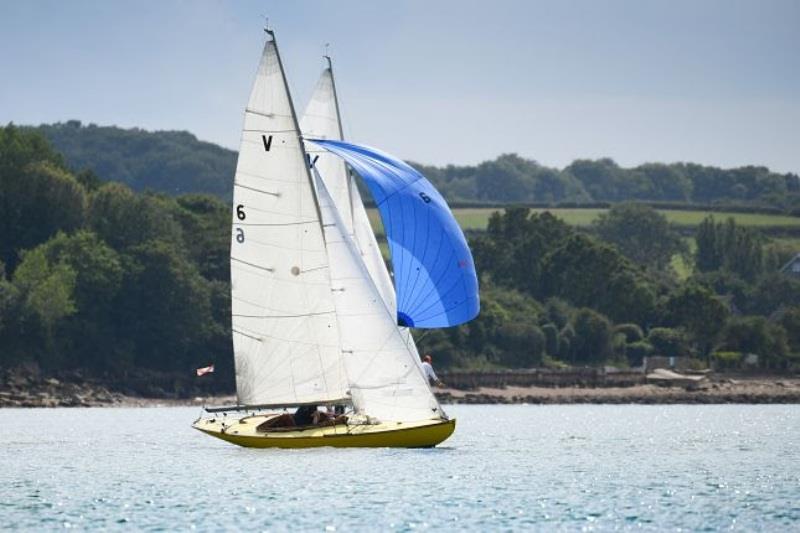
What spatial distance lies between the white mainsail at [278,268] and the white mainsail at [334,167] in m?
3.33

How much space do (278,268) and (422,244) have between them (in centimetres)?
441

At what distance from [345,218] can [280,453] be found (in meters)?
7.66

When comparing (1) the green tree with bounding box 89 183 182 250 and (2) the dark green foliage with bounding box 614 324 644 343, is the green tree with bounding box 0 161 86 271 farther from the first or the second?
(2) the dark green foliage with bounding box 614 324 644 343

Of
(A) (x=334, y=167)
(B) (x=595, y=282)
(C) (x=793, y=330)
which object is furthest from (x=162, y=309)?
(A) (x=334, y=167)

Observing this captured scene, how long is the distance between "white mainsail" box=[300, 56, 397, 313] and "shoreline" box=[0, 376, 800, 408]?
55390 millimetres

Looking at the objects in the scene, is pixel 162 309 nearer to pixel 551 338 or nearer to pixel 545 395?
pixel 545 395

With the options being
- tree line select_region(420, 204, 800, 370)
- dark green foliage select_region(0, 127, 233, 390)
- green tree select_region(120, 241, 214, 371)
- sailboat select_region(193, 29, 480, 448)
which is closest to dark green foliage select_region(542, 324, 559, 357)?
tree line select_region(420, 204, 800, 370)

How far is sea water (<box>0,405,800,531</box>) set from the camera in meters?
39.8

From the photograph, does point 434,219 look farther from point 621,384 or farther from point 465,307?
point 621,384

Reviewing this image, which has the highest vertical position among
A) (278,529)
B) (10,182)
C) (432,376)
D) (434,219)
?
(10,182)

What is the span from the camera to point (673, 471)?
168 ft

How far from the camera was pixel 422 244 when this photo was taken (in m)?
52.8

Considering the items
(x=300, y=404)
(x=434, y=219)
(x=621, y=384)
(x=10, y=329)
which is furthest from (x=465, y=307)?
(x=621, y=384)

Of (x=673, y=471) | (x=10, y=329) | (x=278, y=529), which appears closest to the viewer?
(x=278, y=529)
